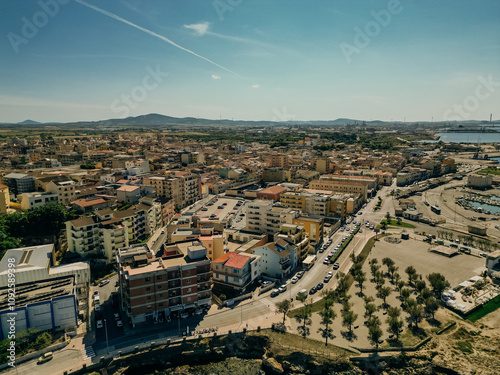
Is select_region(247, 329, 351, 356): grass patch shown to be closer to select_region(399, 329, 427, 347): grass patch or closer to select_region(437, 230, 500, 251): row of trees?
select_region(399, 329, 427, 347): grass patch

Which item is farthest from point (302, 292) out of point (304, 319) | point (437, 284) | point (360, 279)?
point (437, 284)

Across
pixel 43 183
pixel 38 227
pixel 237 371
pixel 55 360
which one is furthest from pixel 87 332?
pixel 43 183

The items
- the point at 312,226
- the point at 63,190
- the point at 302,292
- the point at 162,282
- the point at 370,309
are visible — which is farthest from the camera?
the point at 63,190

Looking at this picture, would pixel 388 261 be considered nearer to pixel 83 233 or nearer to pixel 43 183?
pixel 83 233

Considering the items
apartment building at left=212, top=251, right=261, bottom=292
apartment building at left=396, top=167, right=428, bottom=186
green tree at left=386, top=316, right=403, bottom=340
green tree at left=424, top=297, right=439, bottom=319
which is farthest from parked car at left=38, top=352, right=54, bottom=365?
apartment building at left=396, top=167, right=428, bottom=186

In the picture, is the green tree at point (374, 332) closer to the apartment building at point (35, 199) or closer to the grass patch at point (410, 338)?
the grass patch at point (410, 338)

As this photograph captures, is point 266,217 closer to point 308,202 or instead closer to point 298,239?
point 298,239
